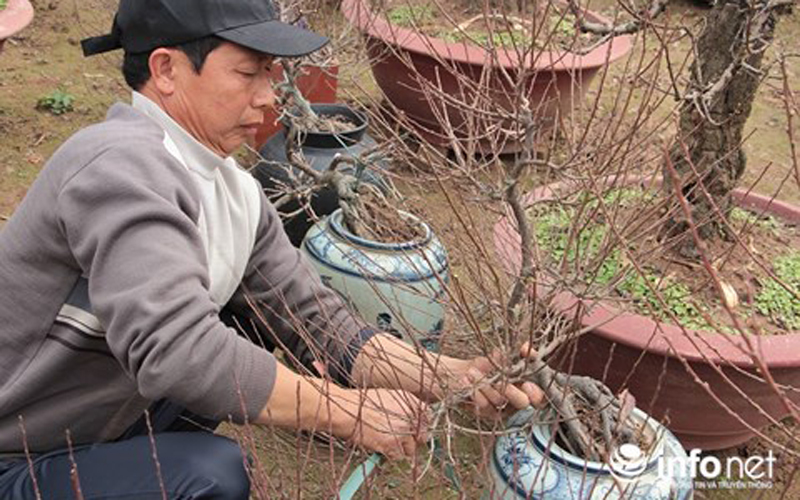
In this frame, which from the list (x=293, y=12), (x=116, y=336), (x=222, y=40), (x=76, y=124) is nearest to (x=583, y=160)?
(x=222, y=40)

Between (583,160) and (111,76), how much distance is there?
4.73 m

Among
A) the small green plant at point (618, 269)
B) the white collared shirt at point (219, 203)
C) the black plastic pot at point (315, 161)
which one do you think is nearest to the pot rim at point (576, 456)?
the small green plant at point (618, 269)

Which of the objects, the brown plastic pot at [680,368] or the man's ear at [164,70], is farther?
the brown plastic pot at [680,368]

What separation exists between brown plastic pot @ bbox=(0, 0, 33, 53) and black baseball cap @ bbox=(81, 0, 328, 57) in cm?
291

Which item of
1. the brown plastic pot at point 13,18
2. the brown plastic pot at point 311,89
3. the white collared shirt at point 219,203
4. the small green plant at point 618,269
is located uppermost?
the white collared shirt at point 219,203

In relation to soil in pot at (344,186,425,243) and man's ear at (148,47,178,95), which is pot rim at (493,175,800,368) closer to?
soil in pot at (344,186,425,243)

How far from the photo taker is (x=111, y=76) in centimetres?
610

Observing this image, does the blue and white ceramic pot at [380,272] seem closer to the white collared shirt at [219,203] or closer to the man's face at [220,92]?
the white collared shirt at [219,203]

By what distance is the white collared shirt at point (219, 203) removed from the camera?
1.97 meters

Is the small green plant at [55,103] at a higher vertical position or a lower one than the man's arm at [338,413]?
lower

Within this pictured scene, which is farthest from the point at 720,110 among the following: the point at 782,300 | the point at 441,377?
the point at 441,377

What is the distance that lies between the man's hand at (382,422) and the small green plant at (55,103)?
4.33 metres

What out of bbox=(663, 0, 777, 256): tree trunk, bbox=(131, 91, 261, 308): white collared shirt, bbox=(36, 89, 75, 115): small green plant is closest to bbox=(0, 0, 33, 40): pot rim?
bbox=(36, 89, 75, 115): small green plant

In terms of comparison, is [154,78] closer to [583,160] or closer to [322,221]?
[583,160]
